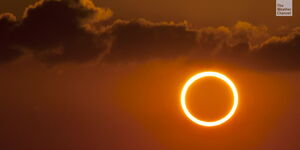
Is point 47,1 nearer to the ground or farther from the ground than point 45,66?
farther from the ground

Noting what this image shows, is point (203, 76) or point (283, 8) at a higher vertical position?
point (283, 8)

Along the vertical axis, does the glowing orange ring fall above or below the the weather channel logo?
below

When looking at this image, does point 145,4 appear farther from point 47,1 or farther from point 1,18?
point 1,18

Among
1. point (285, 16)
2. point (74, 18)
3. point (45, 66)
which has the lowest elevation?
point (45, 66)

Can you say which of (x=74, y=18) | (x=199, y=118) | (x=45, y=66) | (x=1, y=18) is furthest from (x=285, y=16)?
(x=1, y=18)

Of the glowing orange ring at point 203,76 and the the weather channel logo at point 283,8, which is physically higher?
the the weather channel logo at point 283,8

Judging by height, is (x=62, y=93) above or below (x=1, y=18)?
below

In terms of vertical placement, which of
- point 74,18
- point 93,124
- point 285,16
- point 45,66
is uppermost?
point 285,16

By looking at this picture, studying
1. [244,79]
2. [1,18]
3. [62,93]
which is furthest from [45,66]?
[244,79]

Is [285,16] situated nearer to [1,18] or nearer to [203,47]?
[203,47]
